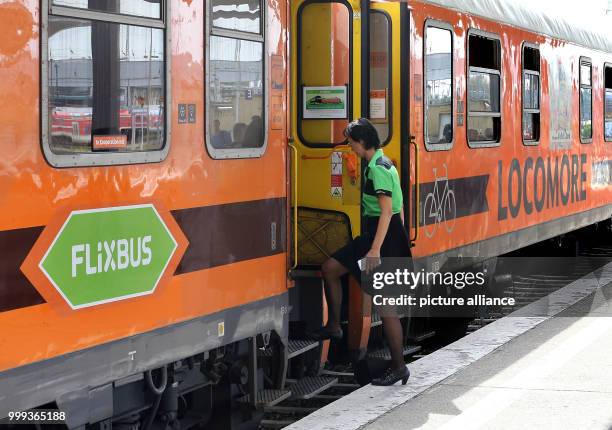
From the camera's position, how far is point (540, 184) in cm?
1199

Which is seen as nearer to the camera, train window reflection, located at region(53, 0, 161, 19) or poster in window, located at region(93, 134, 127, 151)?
train window reflection, located at region(53, 0, 161, 19)

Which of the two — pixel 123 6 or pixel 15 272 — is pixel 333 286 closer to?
pixel 123 6

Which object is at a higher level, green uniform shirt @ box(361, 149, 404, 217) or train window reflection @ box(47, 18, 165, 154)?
train window reflection @ box(47, 18, 165, 154)

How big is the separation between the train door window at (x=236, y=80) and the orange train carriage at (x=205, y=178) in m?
0.01

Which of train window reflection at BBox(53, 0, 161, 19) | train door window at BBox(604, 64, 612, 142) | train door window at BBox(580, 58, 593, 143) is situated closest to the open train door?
train window reflection at BBox(53, 0, 161, 19)

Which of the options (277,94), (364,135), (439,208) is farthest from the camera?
(439,208)

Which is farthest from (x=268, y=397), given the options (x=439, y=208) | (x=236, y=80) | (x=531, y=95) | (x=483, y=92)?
(x=531, y=95)

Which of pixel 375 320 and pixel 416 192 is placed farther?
pixel 416 192

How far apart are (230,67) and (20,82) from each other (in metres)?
1.84

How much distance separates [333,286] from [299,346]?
453 mm

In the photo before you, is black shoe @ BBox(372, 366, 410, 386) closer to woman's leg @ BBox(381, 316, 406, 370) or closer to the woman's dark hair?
woman's leg @ BBox(381, 316, 406, 370)

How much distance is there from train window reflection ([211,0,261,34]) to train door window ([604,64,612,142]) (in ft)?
29.7

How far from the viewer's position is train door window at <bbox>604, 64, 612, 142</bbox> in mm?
14844

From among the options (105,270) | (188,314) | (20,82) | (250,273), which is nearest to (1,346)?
(105,270)
